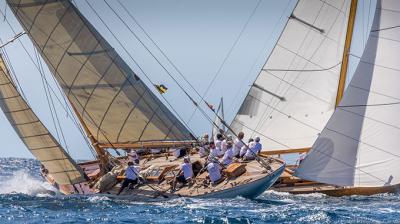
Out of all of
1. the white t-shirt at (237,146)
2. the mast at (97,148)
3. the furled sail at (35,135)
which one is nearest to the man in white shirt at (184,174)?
the white t-shirt at (237,146)

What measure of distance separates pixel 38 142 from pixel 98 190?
263 centimetres

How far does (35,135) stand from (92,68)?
3.02m

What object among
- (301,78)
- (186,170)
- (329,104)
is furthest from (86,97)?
(329,104)

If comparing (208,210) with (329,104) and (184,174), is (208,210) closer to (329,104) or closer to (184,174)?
(184,174)

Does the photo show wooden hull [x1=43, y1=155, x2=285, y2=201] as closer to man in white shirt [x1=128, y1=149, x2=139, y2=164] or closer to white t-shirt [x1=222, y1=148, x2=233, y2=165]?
white t-shirt [x1=222, y1=148, x2=233, y2=165]

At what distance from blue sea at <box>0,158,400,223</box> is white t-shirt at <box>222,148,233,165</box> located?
166 cm

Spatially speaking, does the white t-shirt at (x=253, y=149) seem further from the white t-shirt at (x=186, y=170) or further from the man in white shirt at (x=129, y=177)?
the man in white shirt at (x=129, y=177)

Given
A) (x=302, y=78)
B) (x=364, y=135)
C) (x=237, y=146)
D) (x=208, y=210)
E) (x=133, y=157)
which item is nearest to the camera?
(x=208, y=210)

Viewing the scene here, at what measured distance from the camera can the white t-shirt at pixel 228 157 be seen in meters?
37.4

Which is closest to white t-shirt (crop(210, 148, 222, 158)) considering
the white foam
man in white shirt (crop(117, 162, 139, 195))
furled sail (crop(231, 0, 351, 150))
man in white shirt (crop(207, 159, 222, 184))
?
man in white shirt (crop(207, 159, 222, 184))

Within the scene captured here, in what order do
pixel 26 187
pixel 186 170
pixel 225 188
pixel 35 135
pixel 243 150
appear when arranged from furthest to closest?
pixel 26 187 < pixel 243 150 < pixel 35 135 < pixel 186 170 < pixel 225 188

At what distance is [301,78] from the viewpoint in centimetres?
4381

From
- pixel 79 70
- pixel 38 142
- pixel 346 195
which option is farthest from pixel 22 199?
pixel 346 195

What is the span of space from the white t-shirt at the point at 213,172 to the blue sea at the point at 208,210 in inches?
42.2
